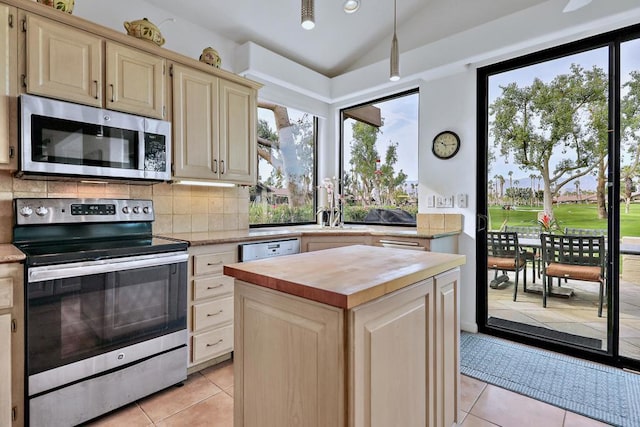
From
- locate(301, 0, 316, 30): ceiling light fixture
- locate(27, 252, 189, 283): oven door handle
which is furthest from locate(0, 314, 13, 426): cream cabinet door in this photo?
locate(301, 0, 316, 30): ceiling light fixture

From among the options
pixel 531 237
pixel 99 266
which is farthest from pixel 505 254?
pixel 99 266

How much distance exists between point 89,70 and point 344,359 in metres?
2.25

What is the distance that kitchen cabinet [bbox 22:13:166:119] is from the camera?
5.99 feet

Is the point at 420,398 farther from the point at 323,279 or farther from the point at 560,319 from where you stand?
the point at 560,319

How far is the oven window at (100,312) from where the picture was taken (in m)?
1.61

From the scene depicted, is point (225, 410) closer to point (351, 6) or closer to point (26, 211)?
point (26, 211)

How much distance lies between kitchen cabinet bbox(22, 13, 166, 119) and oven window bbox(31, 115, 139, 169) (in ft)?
0.51

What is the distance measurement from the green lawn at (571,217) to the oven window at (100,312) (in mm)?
2698

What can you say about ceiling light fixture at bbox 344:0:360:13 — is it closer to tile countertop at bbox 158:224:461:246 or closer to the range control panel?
tile countertop at bbox 158:224:461:246

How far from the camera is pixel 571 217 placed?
260 centimetres

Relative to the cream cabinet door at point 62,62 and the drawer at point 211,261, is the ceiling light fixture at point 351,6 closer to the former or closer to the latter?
the cream cabinet door at point 62,62

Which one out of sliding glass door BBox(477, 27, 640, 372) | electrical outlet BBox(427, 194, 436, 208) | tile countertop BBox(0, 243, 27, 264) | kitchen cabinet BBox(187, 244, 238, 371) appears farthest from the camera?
electrical outlet BBox(427, 194, 436, 208)

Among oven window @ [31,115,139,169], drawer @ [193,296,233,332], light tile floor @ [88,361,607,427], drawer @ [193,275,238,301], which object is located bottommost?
light tile floor @ [88,361,607,427]

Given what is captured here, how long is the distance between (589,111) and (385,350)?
103 inches
